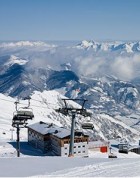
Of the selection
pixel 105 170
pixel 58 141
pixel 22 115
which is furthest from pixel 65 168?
pixel 58 141

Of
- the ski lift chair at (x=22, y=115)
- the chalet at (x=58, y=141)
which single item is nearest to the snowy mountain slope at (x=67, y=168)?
the ski lift chair at (x=22, y=115)

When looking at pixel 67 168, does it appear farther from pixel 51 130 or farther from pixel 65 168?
pixel 51 130

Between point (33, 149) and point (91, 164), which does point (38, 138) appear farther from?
point (91, 164)

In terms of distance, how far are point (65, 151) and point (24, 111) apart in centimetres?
3972

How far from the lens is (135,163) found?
119 ft

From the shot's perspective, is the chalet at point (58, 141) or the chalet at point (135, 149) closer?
the chalet at point (58, 141)

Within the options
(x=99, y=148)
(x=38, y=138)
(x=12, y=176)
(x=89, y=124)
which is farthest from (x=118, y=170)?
(x=99, y=148)

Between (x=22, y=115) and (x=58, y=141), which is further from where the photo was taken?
(x=58, y=141)

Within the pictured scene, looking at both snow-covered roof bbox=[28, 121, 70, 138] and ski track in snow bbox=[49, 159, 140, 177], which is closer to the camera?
ski track in snow bbox=[49, 159, 140, 177]

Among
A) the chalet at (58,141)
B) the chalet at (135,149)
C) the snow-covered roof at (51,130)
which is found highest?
the snow-covered roof at (51,130)

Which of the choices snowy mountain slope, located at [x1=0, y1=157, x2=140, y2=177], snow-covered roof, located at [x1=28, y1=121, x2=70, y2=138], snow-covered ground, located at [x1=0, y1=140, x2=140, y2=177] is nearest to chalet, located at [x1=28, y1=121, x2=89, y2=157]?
snow-covered roof, located at [x1=28, y1=121, x2=70, y2=138]

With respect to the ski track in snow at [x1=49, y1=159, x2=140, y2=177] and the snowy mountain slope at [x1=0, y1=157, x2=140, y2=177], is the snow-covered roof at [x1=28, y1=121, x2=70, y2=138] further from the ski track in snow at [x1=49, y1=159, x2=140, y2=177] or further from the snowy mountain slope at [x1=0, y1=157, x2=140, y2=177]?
the ski track in snow at [x1=49, y1=159, x2=140, y2=177]

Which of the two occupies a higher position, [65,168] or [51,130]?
[65,168]

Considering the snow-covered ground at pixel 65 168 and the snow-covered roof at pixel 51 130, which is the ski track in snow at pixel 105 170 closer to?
the snow-covered ground at pixel 65 168
